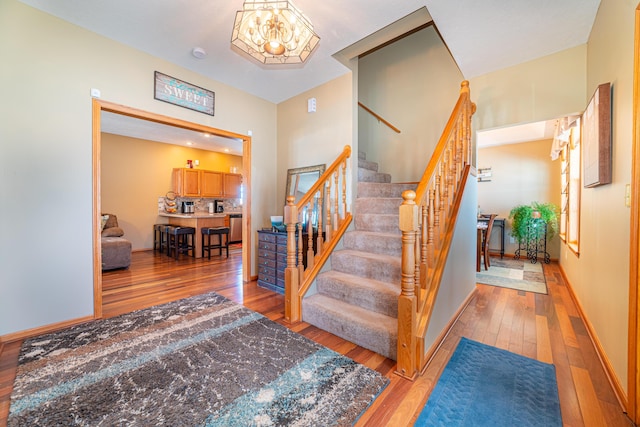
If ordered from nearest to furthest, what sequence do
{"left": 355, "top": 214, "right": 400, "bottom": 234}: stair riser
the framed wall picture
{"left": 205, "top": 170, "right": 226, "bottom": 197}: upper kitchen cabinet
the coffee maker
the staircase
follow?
the framed wall picture → the staircase → {"left": 355, "top": 214, "right": 400, "bottom": 234}: stair riser → the coffee maker → {"left": 205, "top": 170, "right": 226, "bottom": 197}: upper kitchen cabinet

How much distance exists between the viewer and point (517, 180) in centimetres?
574

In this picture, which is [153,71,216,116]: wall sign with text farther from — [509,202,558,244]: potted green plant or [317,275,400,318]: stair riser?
[509,202,558,244]: potted green plant

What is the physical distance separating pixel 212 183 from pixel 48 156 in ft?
17.1

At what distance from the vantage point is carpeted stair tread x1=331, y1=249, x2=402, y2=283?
2408mm

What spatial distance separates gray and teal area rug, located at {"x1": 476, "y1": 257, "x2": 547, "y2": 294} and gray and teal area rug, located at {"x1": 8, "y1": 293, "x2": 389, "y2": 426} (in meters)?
3.13

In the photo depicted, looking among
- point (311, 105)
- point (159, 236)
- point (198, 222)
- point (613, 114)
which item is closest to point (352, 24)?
point (311, 105)

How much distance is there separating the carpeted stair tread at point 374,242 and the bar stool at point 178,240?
4080mm

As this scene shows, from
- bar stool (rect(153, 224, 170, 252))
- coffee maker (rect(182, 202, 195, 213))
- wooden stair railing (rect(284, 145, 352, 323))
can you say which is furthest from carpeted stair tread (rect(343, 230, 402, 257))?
coffee maker (rect(182, 202, 195, 213))

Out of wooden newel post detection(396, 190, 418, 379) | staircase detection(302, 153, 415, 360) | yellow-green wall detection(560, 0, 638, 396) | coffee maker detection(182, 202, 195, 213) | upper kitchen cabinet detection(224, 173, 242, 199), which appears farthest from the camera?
upper kitchen cabinet detection(224, 173, 242, 199)

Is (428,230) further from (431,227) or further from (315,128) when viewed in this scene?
(315,128)

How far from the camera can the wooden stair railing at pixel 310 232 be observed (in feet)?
8.23

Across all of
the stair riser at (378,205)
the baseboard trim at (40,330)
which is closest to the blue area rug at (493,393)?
the stair riser at (378,205)

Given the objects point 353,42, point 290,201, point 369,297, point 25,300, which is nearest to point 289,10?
point 353,42

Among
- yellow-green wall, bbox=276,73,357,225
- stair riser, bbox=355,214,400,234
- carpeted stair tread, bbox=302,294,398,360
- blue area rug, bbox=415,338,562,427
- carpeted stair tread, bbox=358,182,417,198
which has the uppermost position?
yellow-green wall, bbox=276,73,357,225
